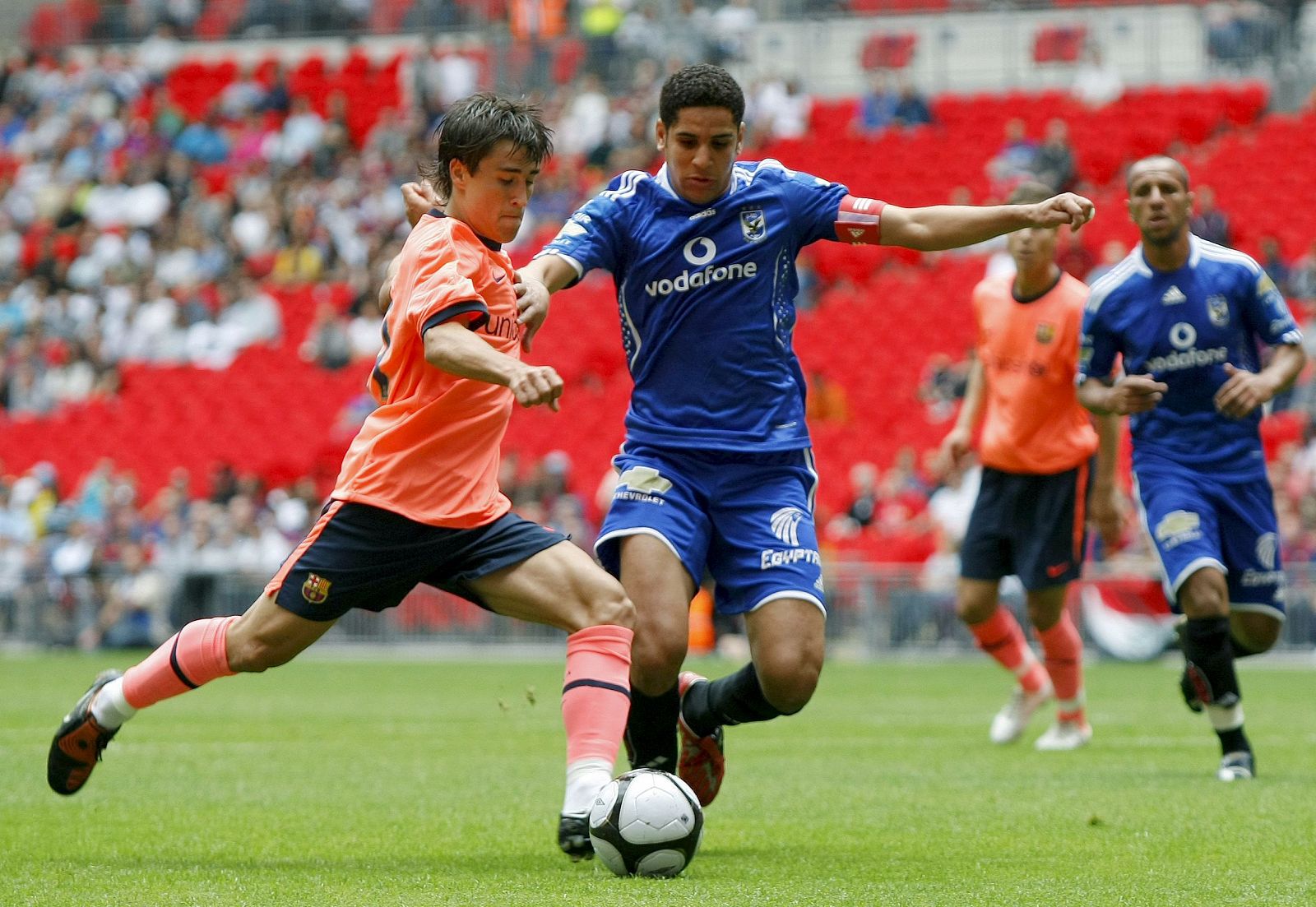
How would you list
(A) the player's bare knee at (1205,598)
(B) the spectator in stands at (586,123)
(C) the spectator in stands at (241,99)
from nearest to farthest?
(A) the player's bare knee at (1205,598) < (B) the spectator in stands at (586,123) < (C) the spectator in stands at (241,99)

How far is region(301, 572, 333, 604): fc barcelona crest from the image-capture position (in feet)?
20.2

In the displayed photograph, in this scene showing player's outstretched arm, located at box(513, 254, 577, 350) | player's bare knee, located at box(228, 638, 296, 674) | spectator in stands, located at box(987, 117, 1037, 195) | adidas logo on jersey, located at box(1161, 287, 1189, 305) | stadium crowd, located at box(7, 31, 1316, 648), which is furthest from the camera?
A: spectator in stands, located at box(987, 117, 1037, 195)

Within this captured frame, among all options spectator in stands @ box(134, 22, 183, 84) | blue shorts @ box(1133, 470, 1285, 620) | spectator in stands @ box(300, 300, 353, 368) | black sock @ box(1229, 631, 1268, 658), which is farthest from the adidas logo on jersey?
spectator in stands @ box(134, 22, 183, 84)

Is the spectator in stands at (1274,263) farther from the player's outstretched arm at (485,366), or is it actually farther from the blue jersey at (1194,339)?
the player's outstretched arm at (485,366)

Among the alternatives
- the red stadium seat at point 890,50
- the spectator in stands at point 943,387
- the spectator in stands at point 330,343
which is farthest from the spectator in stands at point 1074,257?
the spectator in stands at point 330,343

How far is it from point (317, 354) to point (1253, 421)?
19.5 meters

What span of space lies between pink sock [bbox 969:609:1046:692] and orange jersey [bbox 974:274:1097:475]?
0.88 metres

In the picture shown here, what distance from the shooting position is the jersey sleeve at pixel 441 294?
5.72m

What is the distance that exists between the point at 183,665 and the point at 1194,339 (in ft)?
15.4

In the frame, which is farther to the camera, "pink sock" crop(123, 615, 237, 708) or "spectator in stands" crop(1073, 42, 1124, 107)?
"spectator in stands" crop(1073, 42, 1124, 107)

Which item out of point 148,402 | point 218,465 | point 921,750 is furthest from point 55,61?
point 921,750

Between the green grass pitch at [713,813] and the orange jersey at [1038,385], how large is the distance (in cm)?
156

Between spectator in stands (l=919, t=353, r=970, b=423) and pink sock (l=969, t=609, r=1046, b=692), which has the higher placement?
spectator in stands (l=919, t=353, r=970, b=423)

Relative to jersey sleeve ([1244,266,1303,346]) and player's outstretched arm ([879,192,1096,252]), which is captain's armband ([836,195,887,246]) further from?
jersey sleeve ([1244,266,1303,346])
